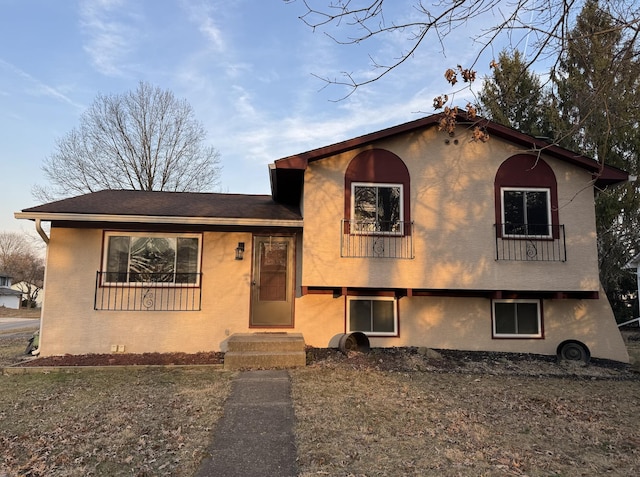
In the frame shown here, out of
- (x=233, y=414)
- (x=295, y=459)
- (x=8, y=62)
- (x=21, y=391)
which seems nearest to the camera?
(x=295, y=459)

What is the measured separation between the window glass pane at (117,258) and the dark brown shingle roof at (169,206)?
2.38ft

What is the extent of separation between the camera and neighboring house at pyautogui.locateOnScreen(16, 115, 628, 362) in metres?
8.95

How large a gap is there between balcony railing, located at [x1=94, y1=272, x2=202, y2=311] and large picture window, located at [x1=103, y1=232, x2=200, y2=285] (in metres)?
0.02

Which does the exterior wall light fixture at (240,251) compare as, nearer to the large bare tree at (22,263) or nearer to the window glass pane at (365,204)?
the window glass pane at (365,204)

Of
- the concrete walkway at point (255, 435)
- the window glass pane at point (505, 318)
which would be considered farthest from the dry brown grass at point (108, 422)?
the window glass pane at point (505, 318)

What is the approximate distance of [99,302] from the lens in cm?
902

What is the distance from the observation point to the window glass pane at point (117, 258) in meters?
A: 9.16

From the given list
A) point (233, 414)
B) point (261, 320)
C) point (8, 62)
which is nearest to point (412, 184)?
point (261, 320)

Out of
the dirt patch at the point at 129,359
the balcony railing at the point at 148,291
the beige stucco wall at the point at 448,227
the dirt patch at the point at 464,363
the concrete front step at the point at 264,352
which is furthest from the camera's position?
the balcony railing at the point at 148,291

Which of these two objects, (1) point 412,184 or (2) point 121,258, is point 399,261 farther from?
(2) point 121,258

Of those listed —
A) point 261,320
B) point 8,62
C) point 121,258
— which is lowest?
point 261,320

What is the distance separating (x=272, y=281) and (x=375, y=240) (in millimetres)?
2486

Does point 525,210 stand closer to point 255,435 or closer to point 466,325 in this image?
point 466,325

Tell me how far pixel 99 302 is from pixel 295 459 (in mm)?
6793
